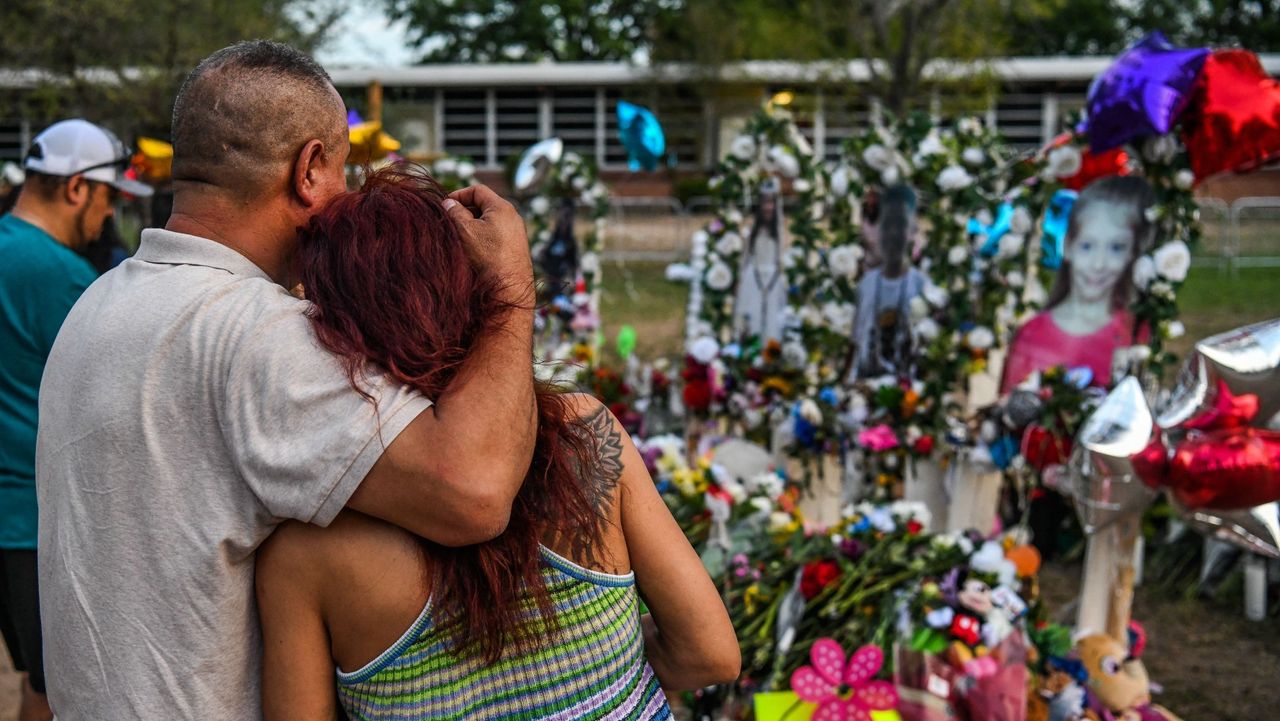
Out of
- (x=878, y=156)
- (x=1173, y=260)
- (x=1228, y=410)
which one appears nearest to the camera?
(x=1228, y=410)

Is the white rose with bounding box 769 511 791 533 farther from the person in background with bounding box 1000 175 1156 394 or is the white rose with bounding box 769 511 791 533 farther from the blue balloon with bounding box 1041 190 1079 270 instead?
the blue balloon with bounding box 1041 190 1079 270

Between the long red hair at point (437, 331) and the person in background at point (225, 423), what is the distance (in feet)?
0.07

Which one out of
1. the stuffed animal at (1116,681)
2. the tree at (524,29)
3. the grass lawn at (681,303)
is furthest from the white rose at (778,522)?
the tree at (524,29)

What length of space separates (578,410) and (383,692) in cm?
39

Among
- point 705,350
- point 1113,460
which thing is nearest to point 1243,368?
point 1113,460

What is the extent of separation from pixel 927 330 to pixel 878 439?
0.64 meters

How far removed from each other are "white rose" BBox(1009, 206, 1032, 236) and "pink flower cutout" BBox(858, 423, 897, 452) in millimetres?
1084

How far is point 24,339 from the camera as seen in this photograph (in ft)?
9.31

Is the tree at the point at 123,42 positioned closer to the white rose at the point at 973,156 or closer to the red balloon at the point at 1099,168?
the white rose at the point at 973,156

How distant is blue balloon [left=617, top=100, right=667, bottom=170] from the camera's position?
7.32 m

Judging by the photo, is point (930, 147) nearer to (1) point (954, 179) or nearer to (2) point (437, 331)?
(1) point (954, 179)

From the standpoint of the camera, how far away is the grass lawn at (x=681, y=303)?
11.7 meters

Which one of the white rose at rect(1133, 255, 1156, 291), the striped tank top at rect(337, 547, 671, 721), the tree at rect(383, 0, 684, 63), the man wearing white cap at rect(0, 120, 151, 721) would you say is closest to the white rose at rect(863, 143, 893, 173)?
the white rose at rect(1133, 255, 1156, 291)

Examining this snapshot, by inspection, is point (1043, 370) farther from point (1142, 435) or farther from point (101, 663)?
point (101, 663)
